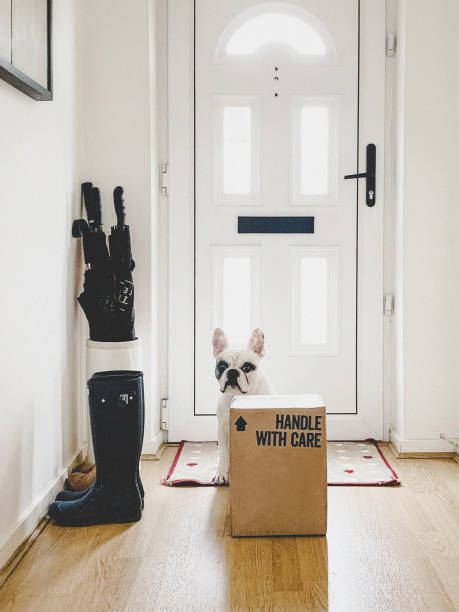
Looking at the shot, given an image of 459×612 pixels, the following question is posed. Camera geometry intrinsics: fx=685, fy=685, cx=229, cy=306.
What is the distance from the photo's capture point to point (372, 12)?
3123 millimetres

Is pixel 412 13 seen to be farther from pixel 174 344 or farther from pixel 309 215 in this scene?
pixel 174 344

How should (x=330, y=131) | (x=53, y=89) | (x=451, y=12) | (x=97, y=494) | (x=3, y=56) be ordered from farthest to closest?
(x=330, y=131) < (x=451, y=12) < (x=53, y=89) < (x=97, y=494) < (x=3, y=56)

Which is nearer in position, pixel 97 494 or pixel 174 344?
pixel 97 494

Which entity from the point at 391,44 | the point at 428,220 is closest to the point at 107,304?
the point at 428,220

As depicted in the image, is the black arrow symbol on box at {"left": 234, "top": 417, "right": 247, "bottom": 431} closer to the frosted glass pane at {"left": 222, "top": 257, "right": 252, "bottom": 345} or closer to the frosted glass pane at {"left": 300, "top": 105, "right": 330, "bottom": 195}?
the frosted glass pane at {"left": 222, "top": 257, "right": 252, "bottom": 345}

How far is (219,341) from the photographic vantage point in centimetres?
269

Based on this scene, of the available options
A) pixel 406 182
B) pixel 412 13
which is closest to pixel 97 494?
pixel 406 182

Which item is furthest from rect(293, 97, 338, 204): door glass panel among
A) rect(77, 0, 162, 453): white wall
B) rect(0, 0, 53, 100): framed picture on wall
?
rect(0, 0, 53, 100): framed picture on wall

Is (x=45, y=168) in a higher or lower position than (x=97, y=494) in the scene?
higher

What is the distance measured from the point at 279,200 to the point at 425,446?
4.26ft

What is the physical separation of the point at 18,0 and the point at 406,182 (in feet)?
5.77

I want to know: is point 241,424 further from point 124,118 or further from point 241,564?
point 124,118

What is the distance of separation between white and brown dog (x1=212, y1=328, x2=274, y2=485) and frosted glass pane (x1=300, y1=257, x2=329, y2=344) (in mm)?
614

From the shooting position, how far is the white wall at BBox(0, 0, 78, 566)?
2010 mm
